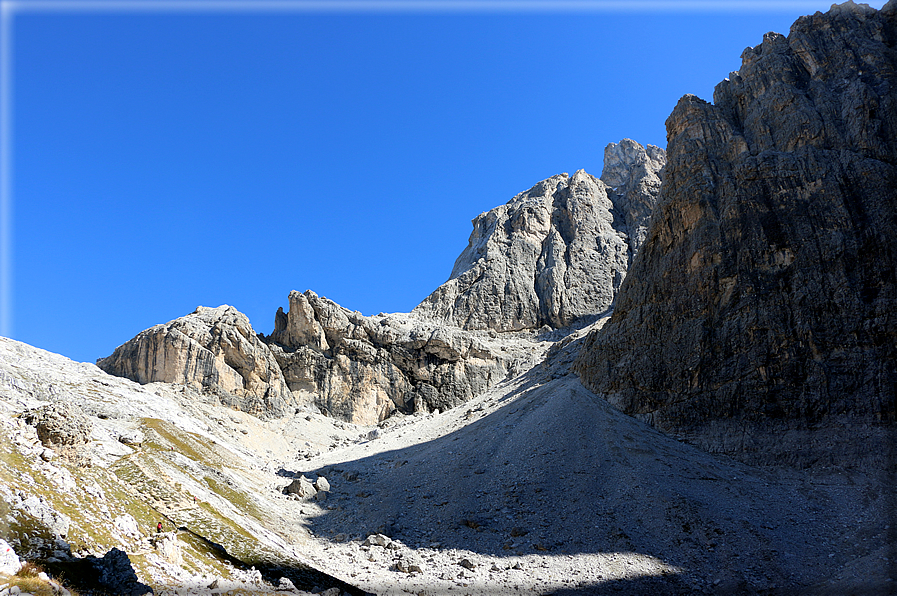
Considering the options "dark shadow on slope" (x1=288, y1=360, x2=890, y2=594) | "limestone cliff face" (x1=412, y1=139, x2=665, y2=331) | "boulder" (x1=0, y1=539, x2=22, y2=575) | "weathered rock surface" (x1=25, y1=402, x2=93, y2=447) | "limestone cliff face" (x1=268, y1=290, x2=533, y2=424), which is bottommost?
"dark shadow on slope" (x1=288, y1=360, x2=890, y2=594)

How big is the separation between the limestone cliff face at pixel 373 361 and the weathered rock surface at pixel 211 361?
5718 mm

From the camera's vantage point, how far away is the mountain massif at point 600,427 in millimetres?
27078

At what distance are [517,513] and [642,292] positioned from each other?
32.1 meters

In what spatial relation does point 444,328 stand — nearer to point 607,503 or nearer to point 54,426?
point 607,503

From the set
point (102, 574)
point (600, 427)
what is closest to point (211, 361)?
point (600, 427)

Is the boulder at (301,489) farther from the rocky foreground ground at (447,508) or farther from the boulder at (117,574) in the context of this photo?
the boulder at (117,574)

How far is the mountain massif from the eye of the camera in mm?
27078

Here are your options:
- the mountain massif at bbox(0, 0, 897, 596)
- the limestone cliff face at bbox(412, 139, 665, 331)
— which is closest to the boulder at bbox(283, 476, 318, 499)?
the mountain massif at bbox(0, 0, 897, 596)

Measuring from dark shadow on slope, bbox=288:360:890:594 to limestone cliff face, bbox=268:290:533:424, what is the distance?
34754 millimetres

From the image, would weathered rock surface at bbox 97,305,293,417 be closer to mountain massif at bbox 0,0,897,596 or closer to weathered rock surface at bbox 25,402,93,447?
mountain massif at bbox 0,0,897,596

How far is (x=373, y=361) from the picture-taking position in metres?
94.6

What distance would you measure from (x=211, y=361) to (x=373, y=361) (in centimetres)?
2583

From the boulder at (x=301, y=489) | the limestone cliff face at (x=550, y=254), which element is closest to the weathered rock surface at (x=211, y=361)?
the boulder at (x=301, y=489)

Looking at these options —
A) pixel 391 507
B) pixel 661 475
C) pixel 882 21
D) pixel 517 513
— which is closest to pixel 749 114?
pixel 882 21
